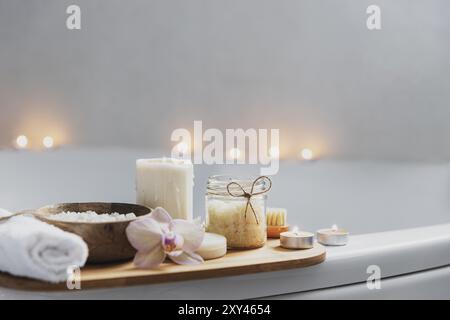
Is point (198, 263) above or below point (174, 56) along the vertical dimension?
below

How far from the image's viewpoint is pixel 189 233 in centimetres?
82

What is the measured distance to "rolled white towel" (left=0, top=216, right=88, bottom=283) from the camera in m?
0.69

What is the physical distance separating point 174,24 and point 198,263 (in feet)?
4.37

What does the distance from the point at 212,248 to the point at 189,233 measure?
0.16ft

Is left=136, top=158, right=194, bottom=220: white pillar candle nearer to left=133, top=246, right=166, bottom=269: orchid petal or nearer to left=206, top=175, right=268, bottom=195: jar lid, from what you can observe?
left=206, top=175, right=268, bottom=195: jar lid

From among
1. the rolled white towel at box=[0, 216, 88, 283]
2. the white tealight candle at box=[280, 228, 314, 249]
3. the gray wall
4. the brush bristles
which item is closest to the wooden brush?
the brush bristles

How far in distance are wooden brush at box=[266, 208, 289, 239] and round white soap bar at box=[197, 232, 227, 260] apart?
0.59ft

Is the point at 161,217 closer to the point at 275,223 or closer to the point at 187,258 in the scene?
the point at 187,258

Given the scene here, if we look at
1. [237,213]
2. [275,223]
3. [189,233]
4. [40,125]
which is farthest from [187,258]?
[40,125]

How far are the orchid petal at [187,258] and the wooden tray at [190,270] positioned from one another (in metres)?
0.01
